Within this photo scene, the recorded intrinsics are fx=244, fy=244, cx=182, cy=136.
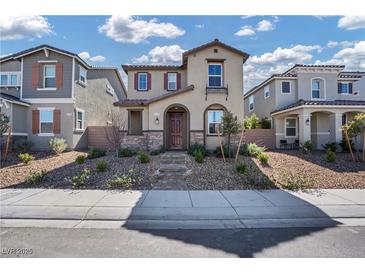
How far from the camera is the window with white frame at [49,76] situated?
1692cm

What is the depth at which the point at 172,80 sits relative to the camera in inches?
720

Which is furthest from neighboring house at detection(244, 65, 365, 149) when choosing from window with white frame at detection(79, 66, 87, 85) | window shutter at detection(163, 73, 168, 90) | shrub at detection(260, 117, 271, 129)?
window with white frame at detection(79, 66, 87, 85)

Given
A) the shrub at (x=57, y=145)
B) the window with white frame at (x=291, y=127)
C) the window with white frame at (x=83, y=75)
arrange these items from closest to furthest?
the shrub at (x=57, y=145) < the window with white frame at (x=83, y=75) < the window with white frame at (x=291, y=127)

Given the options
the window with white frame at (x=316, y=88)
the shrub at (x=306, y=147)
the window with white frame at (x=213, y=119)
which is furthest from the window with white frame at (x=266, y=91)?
the window with white frame at (x=213, y=119)

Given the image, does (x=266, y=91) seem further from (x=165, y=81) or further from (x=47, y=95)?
(x=47, y=95)

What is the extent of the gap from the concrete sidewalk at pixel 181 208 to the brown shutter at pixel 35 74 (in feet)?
35.4

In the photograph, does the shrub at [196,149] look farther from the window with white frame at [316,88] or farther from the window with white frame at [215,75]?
the window with white frame at [316,88]

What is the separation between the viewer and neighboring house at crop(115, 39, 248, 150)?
52.4 ft

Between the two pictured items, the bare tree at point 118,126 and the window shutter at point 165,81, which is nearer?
the bare tree at point 118,126

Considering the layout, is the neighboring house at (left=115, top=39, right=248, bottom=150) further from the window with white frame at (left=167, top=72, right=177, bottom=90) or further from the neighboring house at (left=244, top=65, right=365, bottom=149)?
the neighboring house at (left=244, top=65, right=365, bottom=149)

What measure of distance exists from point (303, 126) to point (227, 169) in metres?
8.98

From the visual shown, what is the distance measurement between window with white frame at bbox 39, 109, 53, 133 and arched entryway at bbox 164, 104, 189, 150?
8.05 metres

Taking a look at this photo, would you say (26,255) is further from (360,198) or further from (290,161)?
(290,161)

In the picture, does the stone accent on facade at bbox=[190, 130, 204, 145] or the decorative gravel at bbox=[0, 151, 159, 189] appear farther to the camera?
the stone accent on facade at bbox=[190, 130, 204, 145]
